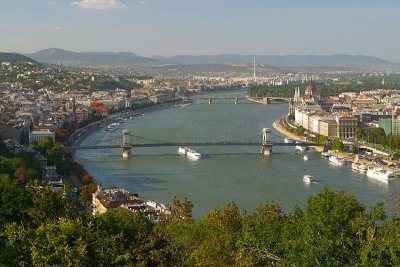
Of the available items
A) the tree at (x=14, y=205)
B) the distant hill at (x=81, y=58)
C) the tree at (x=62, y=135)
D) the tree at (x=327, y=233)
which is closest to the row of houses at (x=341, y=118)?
the tree at (x=62, y=135)

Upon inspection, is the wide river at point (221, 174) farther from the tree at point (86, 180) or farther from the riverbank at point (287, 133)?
the riverbank at point (287, 133)

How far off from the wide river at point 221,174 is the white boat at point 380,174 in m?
0.14

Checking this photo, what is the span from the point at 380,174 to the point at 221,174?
2259 millimetres

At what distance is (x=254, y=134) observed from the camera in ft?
49.2

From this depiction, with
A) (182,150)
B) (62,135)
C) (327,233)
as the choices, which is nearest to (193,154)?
(182,150)

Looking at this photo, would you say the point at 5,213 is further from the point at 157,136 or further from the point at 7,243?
the point at 157,136

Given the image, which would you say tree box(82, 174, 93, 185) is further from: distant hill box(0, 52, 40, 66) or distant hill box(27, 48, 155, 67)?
distant hill box(27, 48, 155, 67)

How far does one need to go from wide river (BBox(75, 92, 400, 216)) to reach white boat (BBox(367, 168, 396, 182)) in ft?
0.45

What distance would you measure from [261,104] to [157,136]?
12072 mm

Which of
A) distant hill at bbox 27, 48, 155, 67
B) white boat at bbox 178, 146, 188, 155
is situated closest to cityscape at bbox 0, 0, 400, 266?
white boat at bbox 178, 146, 188, 155

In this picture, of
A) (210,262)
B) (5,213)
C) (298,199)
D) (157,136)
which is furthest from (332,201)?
(157,136)

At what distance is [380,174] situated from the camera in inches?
396

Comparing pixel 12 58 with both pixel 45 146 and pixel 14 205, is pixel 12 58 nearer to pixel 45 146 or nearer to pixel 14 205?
pixel 45 146

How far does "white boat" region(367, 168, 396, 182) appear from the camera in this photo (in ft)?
32.5
